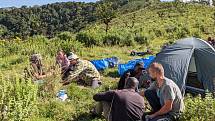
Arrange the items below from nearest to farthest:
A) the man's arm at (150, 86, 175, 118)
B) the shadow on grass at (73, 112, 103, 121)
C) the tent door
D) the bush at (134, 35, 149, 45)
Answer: the man's arm at (150, 86, 175, 118) < the shadow on grass at (73, 112, 103, 121) < the tent door < the bush at (134, 35, 149, 45)

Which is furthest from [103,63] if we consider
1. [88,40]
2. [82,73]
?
[88,40]

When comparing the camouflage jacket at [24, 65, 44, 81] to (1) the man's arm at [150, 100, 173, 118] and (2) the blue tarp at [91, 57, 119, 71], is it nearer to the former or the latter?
(2) the blue tarp at [91, 57, 119, 71]

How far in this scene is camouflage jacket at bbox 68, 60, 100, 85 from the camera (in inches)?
443

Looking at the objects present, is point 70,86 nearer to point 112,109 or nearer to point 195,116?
point 112,109

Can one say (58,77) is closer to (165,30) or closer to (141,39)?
(141,39)

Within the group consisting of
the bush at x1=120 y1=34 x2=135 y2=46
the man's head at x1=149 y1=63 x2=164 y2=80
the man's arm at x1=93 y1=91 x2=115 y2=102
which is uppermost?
the man's head at x1=149 y1=63 x2=164 y2=80

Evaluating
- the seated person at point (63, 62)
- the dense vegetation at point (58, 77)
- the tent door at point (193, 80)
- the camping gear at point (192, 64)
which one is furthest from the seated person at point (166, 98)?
the seated person at point (63, 62)

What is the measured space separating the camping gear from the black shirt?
3.14 m

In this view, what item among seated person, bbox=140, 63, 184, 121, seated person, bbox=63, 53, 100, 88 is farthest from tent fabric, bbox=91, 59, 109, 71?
seated person, bbox=140, 63, 184, 121

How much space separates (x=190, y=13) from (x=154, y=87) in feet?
152

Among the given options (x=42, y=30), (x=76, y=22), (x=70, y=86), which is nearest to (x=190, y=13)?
(x=42, y=30)

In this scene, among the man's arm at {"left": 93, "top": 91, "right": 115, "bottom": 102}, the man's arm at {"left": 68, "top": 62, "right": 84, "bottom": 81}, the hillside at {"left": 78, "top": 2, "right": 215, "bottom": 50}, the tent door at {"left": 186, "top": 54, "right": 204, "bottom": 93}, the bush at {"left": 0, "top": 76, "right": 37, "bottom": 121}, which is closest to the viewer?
the man's arm at {"left": 93, "top": 91, "right": 115, "bottom": 102}

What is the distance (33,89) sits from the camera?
291 inches

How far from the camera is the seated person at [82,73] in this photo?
36.9 feet
